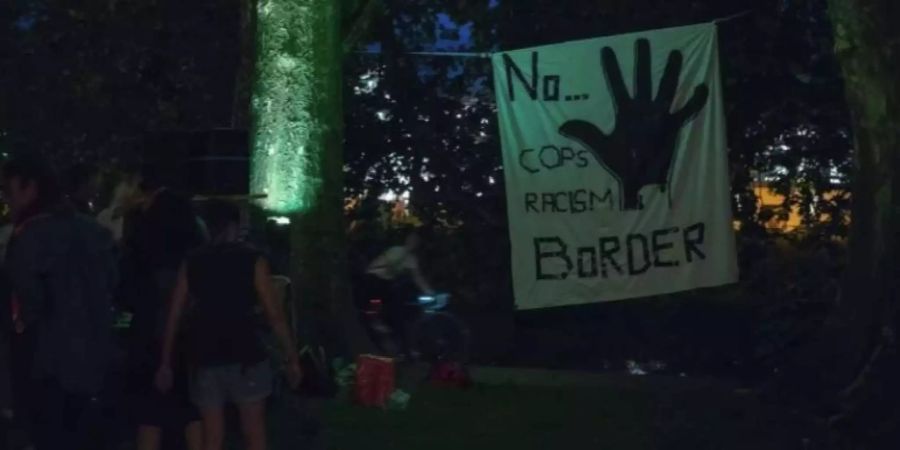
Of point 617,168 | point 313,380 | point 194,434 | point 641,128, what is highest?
point 641,128

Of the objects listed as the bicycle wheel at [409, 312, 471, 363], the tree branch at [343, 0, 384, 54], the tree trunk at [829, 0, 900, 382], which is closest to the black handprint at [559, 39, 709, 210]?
the tree trunk at [829, 0, 900, 382]

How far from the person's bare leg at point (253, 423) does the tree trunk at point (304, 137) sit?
3920 mm

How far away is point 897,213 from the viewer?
1066 centimetres

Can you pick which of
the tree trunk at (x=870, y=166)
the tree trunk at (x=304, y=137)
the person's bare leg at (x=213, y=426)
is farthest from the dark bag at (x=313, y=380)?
the tree trunk at (x=870, y=166)

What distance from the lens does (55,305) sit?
7.45 meters

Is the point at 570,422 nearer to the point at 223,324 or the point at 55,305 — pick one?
the point at 223,324

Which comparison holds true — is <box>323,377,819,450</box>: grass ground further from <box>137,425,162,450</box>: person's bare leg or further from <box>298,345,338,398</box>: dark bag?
<box>137,425,162,450</box>: person's bare leg

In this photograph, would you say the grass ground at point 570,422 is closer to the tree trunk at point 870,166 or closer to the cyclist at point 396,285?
the tree trunk at point 870,166

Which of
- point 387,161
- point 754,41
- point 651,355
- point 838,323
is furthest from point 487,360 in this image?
point 838,323

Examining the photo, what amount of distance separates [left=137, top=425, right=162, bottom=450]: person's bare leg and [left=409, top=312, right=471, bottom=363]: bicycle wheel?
606 centimetres

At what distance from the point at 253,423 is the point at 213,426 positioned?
20cm

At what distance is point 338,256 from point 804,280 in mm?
4965

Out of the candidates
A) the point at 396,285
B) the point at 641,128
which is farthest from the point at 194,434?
the point at 396,285

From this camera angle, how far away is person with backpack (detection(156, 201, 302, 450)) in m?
7.63
